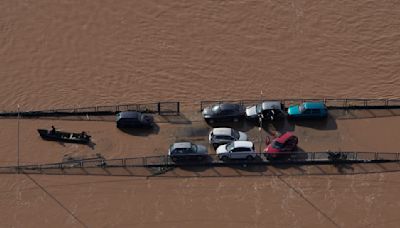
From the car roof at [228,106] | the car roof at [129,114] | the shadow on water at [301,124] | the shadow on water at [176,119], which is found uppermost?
the car roof at [228,106]

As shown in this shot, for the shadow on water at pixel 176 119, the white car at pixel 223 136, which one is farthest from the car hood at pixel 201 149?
the shadow on water at pixel 176 119

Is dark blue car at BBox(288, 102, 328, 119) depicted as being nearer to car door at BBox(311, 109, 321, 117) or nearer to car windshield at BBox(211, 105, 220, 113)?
car door at BBox(311, 109, 321, 117)

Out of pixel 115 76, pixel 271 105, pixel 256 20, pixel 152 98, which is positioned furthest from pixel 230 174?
pixel 256 20

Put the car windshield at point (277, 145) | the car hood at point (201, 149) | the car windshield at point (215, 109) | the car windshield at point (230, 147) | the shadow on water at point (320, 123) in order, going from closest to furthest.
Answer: the car windshield at point (230, 147)
the car windshield at point (277, 145)
the car hood at point (201, 149)
the shadow on water at point (320, 123)
the car windshield at point (215, 109)

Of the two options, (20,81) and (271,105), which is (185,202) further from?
(20,81)

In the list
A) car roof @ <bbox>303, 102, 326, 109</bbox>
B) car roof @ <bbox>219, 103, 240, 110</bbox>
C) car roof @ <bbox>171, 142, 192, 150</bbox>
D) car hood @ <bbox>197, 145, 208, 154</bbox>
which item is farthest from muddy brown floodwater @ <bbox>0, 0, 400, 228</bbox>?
car roof @ <bbox>219, 103, 240, 110</bbox>

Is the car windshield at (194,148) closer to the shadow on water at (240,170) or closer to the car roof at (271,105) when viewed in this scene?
the shadow on water at (240,170)
